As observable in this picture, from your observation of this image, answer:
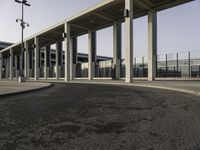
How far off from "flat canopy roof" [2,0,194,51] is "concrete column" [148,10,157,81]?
1.27 m

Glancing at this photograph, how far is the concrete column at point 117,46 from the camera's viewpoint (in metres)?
32.5

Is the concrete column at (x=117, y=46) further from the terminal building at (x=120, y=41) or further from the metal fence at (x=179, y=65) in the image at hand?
the metal fence at (x=179, y=65)

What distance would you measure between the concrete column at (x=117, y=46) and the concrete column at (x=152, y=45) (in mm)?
6589

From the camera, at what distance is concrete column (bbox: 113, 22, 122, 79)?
32.5 meters

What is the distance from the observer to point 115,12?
29688mm

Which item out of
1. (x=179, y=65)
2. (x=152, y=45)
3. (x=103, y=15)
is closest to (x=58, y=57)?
(x=103, y=15)

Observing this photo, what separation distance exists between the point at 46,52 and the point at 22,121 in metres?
50.6

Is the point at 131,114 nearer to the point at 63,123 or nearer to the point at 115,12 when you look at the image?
the point at 63,123

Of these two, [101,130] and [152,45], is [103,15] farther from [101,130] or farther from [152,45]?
[101,130]

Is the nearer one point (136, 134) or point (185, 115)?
point (136, 134)

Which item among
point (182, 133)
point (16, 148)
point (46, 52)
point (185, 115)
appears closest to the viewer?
point (16, 148)

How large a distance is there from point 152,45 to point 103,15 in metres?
8.89

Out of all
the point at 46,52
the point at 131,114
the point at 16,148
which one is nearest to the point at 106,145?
the point at 16,148

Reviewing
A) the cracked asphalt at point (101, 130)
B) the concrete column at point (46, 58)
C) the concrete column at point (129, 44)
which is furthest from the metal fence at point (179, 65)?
the concrete column at point (46, 58)
